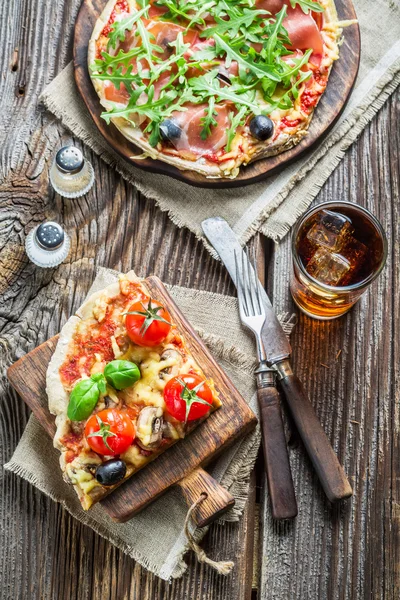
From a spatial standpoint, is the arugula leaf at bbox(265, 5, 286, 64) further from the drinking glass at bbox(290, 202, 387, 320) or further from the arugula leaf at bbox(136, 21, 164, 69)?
the drinking glass at bbox(290, 202, 387, 320)

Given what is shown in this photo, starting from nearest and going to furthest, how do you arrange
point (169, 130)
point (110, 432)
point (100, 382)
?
point (110, 432), point (100, 382), point (169, 130)

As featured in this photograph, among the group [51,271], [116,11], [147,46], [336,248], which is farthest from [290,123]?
[51,271]

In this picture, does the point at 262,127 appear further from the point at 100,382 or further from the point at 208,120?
the point at 100,382

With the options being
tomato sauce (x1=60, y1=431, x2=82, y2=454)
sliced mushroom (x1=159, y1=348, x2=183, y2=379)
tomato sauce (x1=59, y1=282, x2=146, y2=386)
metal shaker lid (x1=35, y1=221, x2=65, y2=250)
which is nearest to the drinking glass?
sliced mushroom (x1=159, y1=348, x2=183, y2=379)

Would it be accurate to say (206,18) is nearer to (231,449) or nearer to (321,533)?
(231,449)

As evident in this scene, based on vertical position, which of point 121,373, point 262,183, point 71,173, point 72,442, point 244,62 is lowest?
point 72,442

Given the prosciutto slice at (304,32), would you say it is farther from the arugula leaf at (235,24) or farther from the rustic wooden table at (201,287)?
the rustic wooden table at (201,287)
